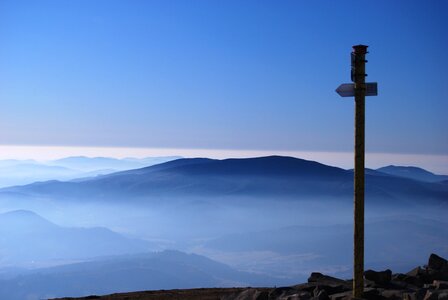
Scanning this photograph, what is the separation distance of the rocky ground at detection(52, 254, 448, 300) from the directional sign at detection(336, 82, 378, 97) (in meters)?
4.79

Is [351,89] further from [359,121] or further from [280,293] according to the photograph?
[280,293]

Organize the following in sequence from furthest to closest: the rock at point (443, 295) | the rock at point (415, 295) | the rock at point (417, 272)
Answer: the rock at point (417, 272), the rock at point (415, 295), the rock at point (443, 295)

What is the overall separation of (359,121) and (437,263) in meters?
7.95

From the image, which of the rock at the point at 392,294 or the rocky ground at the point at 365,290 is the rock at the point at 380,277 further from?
the rock at the point at 392,294

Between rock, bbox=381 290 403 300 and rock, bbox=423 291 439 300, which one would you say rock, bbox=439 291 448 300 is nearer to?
rock, bbox=423 291 439 300

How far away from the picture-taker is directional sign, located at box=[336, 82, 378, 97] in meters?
11.6

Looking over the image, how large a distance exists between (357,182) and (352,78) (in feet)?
7.84

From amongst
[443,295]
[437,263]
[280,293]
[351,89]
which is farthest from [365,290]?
[437,263]

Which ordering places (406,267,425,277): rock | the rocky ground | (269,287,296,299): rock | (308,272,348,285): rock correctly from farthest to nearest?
1. (308,272,348,285): rock
2. (406,267,425,277): rock
3. (269,287,296,299): rock
4. the rocky ground

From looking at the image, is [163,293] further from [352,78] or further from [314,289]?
[352,78]

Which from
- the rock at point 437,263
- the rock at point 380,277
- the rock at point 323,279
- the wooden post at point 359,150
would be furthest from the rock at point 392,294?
the rock at point 437,263

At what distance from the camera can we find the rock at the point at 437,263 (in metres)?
16.7

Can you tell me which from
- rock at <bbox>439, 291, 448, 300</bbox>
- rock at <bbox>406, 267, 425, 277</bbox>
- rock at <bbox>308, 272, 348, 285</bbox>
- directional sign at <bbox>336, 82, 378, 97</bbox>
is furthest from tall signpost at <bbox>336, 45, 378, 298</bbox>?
rock at <bbox>406, 267, 425, 277</bbox>

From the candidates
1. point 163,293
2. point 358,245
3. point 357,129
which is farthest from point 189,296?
point 357,129
